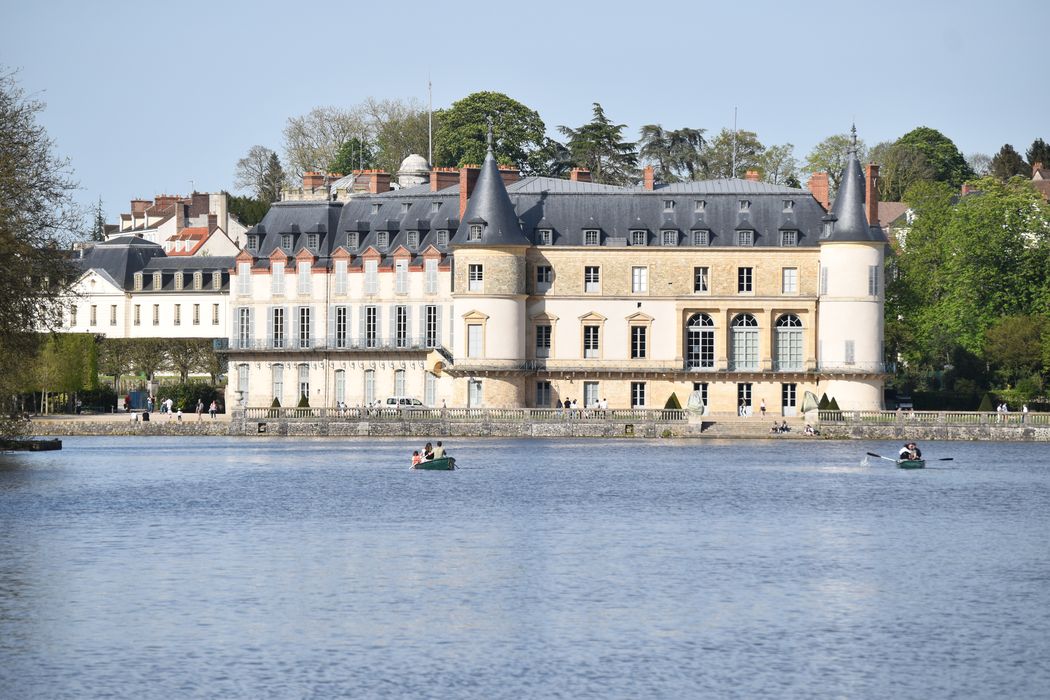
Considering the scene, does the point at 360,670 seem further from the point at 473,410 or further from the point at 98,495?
the point at 473,410

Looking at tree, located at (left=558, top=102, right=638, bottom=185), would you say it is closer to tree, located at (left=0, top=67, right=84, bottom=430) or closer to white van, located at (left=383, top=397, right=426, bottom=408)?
white van, located at (left=383, top=397, right=426, bottom=408)

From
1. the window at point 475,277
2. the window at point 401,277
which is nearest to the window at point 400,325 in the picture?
the window at point 401,277

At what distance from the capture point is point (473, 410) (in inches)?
3546

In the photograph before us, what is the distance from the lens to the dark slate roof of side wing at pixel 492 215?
9362 cm

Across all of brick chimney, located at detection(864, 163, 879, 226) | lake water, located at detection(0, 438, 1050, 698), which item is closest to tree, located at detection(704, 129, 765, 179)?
brick chimney, located at detection(864, 163, 879, 226)

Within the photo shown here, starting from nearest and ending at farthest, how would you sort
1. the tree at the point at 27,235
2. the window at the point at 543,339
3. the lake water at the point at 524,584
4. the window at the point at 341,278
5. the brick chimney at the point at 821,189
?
the lake water at the point at 524,584 < the tree at the point at 27,235 < the window at the point at 543,339 < the brick chimney at the point at 821,189 < the window at the point at 341,278

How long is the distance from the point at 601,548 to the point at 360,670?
15.7 meters

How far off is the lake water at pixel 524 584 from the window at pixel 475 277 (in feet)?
82.0

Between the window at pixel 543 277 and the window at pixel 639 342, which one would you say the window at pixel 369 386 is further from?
the window at pixel 639 342

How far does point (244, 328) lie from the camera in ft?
329

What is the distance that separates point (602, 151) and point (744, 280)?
1395 inches

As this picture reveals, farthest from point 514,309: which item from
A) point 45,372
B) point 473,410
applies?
point 45,372

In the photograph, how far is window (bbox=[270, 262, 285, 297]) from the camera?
328 ft

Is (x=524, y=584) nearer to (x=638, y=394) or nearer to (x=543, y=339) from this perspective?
(x=638, y=394)
